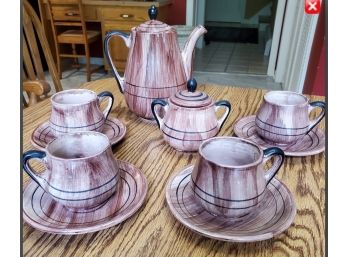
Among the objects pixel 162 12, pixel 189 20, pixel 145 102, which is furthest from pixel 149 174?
pixel 189 20

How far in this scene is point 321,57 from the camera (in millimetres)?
1547

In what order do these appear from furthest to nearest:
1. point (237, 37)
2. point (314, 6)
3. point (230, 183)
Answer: point (237, 37) → point (314, 6) → point (230, 183)

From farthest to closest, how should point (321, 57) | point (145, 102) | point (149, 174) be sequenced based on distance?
point (321, 57)
point (145, 102)
point (149, 174)

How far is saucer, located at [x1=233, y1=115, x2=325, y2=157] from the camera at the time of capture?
555 millimetres

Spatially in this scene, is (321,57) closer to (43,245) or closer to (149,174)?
(149,174)

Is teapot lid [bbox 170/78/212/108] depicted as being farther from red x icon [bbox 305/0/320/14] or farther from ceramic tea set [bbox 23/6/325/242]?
red x icon [bbox 305/0/320/14]

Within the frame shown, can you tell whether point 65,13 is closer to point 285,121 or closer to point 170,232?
point 285,121

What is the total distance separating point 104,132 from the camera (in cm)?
63

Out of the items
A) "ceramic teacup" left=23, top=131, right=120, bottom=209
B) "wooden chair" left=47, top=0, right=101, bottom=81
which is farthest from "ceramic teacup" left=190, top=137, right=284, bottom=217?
"wooden chair" left=47, top=0, right=101, bottom=81

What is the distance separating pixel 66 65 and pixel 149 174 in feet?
10.2

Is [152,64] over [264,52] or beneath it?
over

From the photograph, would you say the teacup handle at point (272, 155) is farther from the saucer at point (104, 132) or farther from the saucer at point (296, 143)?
the saucer at point (104, 132)

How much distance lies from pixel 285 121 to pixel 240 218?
23cm

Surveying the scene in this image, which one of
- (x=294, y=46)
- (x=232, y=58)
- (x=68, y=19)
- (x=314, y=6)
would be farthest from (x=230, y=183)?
(x=232, y=58)
